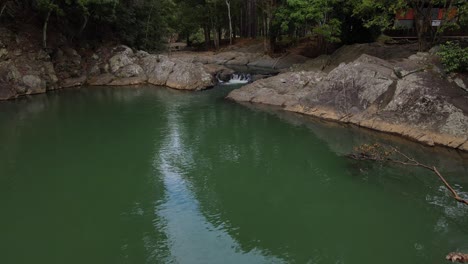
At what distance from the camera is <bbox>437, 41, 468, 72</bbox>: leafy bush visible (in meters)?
17.4

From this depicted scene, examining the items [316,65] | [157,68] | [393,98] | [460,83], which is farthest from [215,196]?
[157,68]

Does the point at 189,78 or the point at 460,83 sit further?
the point at 189,78

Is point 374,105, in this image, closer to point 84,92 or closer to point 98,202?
point 98,202

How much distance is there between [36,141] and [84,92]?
38.4 feet

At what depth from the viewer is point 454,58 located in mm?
17672

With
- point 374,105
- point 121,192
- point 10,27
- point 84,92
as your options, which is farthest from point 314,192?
point 10,27

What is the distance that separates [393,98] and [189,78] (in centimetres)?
1571

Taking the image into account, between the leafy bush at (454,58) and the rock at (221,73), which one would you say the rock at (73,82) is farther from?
the leafy bush at (454,58)

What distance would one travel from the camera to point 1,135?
719 inches

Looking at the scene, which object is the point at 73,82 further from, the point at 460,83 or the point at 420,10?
the point at 460,83

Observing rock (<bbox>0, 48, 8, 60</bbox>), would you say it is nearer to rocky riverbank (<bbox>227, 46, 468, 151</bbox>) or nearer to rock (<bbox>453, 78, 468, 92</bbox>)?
rocky riverbank (<bbox>227, 46, 468, 151</bbox>)

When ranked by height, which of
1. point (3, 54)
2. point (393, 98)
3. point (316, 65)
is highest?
point (3, 54)

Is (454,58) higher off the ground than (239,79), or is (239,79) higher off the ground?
(454,58)

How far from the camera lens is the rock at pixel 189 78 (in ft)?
96.0
